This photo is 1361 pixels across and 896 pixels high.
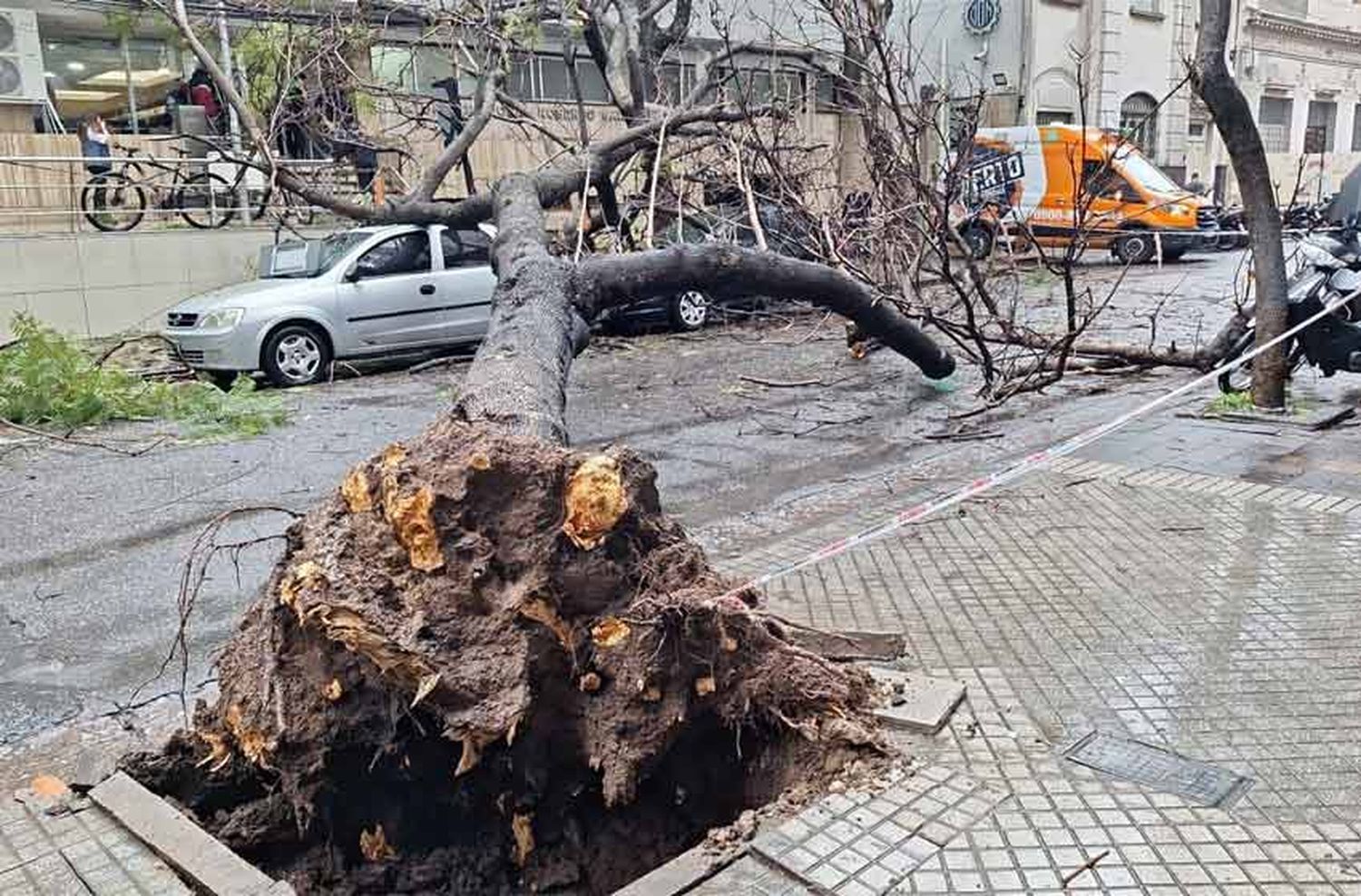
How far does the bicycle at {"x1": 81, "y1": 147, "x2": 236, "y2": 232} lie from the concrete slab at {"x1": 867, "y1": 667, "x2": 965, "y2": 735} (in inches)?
523

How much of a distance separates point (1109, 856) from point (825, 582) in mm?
2381

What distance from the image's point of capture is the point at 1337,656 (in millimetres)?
4344

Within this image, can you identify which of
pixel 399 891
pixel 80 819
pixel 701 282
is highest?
pixel 701 282

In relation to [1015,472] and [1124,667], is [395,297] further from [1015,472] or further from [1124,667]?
[1124,667]

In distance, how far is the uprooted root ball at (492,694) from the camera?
330cm

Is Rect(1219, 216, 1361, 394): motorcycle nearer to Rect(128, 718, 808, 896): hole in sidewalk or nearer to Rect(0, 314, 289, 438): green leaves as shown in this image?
Rect(128, 718, 808, 896): hole in sidewalk

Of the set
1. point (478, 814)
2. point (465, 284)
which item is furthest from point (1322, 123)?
point (478, 814)

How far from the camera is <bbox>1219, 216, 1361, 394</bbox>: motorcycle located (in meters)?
8.18

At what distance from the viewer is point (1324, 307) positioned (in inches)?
326

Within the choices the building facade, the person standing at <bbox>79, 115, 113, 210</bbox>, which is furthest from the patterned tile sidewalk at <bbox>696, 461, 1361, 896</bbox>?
the building facade

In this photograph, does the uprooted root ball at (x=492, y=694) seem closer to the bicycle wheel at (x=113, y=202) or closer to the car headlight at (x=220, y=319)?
the car headlight at (x=220, y=319)

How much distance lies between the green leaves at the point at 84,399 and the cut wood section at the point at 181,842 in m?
6.40

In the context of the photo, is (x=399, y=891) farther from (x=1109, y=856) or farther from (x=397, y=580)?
(x=1109, y=856)

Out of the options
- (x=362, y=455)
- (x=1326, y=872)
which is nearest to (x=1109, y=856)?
(x=1326, y=872)
